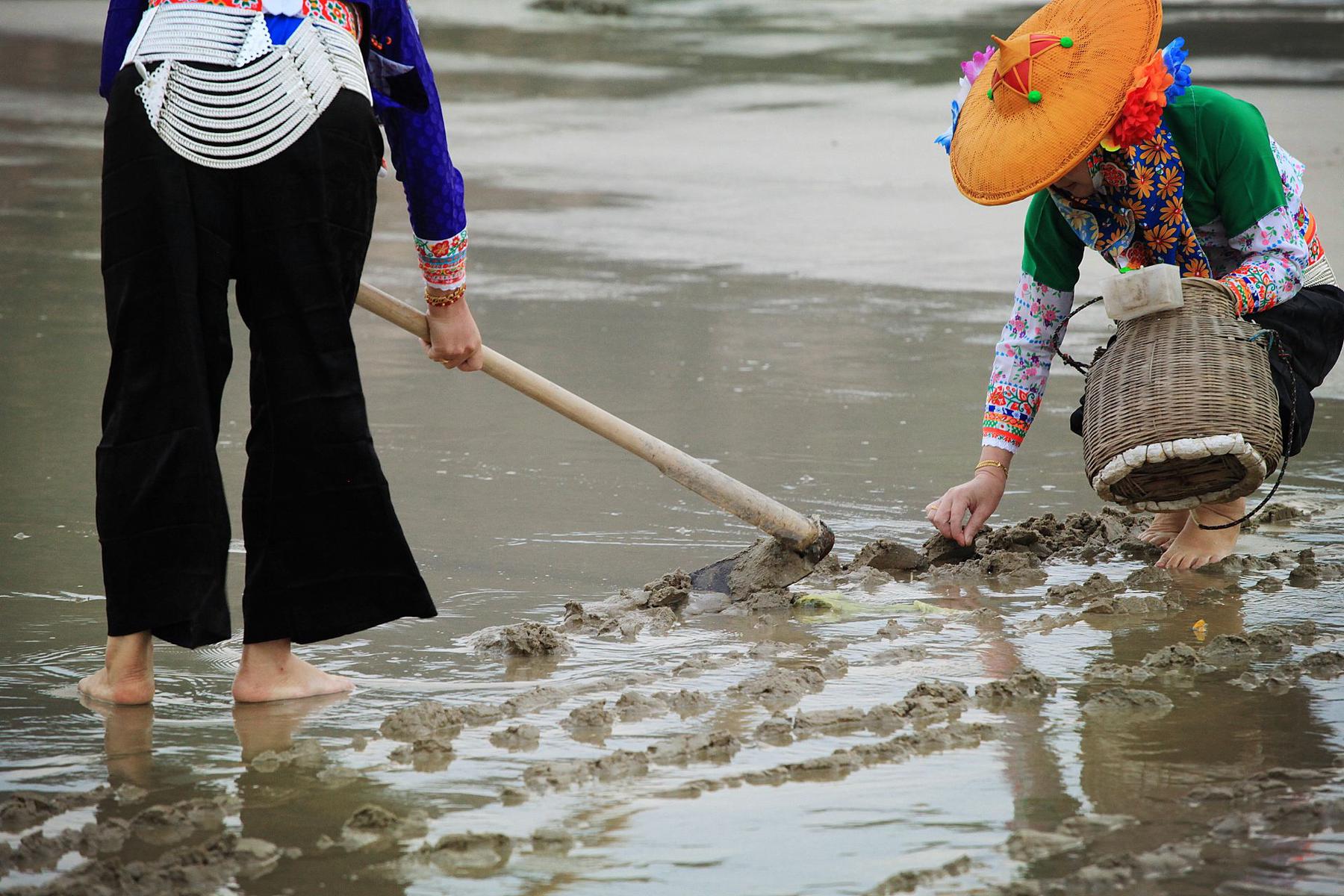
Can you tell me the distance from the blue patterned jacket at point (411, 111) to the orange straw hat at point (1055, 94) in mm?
1057

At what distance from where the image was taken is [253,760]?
246 cm

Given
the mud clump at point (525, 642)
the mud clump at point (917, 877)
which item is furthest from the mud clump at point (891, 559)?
the mud clump at point (917, 877)

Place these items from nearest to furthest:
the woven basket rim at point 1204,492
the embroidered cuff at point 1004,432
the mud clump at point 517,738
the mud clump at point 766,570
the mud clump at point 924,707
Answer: the mud clump at point 517,738, the mud clump at point 924,707, the woven basket rim at point 1204,492, the mud clump at point 766,570, the embroidered cuff at point 1004,432

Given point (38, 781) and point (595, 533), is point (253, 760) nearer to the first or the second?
point (38, 781)

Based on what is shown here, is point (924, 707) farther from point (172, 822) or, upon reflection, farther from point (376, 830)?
point (172, 822)

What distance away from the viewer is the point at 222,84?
255 cm

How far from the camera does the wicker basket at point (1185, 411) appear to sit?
3.10m

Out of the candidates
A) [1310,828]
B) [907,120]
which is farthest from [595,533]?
[907,120]

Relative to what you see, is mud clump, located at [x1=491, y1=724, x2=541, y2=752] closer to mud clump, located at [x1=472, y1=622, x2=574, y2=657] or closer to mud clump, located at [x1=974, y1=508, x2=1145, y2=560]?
mud clump, located at [x1=472, y1=622, x2=574, y2=657]

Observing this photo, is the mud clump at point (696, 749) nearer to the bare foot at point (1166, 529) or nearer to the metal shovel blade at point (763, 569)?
the metal shovel blade at point (763, 569)

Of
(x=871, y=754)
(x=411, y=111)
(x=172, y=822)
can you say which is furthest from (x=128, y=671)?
(x=871, y=754)

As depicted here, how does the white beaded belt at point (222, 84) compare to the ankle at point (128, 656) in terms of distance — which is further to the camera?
the ankle at point (128, 656)

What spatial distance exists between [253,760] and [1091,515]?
2.20 meters

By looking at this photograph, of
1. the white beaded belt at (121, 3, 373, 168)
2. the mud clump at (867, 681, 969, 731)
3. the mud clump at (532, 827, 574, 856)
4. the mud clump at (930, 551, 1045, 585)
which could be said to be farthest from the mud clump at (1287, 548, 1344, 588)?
the white beaded belt at (121, 3, 373, 168)
